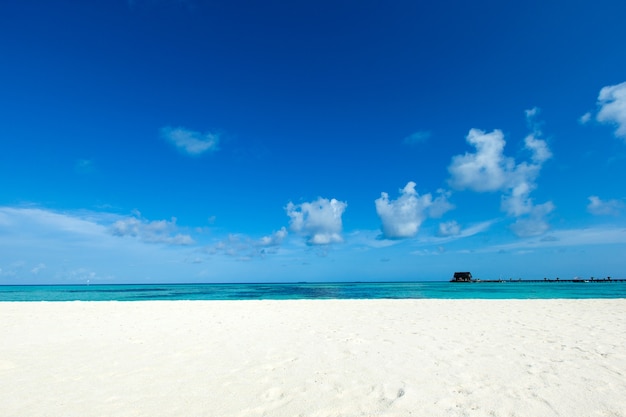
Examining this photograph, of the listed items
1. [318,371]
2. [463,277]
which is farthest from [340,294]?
[463,277]

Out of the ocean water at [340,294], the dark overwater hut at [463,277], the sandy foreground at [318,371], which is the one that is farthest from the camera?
the dark overwater hut at [463,277]

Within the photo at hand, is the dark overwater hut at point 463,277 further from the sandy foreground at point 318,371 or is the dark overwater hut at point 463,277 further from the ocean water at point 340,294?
the sandy foreground at point 318,371

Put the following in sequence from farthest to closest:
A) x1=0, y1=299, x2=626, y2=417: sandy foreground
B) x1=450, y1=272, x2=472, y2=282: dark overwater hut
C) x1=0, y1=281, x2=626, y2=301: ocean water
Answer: x1=450, y1=272, x2=472, y2=282: dark overwater hut
x1=0, y1=281, x2=626, y2=301: ocean water
x1=0, y1=299, x2=626, y2=417: sandy foreground

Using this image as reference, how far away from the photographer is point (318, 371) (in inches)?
250

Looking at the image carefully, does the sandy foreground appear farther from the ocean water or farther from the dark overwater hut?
the dark overwater hut

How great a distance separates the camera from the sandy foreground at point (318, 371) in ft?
15.5

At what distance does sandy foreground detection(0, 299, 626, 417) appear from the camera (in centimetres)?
472

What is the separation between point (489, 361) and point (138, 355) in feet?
25.5

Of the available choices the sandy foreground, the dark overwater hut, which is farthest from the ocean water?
the dark overwater hut

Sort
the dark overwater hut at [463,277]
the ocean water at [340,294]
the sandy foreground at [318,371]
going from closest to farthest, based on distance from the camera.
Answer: the sandy foreground at [318,371] → the ocean water at [340,294] → the dark overwater hut at [463,277]

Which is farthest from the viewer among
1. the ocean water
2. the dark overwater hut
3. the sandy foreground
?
the dark overwater hut

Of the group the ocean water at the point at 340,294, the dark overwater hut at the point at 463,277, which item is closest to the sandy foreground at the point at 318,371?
the ocean water at the point at 340,294

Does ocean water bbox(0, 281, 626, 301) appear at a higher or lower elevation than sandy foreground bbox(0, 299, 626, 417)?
higher

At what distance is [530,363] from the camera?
6.70m
